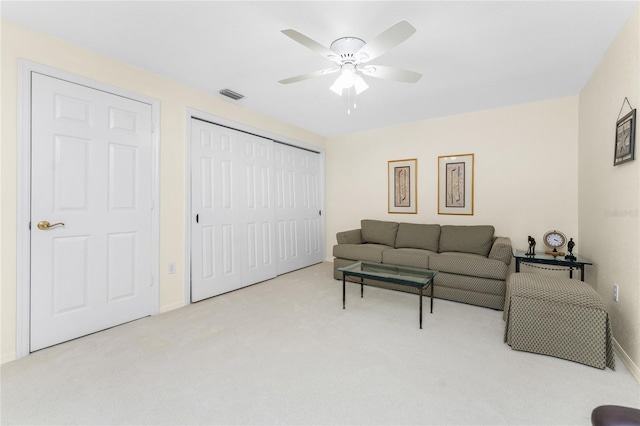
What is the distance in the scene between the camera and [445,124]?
13.8ft

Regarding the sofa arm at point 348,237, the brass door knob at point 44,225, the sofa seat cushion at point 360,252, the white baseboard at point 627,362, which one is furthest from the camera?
the sofa arm at point 348,237

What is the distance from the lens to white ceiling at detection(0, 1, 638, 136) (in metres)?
1.88

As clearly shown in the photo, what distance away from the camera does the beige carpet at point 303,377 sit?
4.94 feet

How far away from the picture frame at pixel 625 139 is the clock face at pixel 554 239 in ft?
4.32

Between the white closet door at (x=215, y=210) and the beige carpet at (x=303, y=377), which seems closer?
the beige carpet at (x=303, y=377)

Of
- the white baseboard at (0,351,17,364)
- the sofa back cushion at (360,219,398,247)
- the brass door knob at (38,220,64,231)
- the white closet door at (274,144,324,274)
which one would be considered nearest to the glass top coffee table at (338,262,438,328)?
the sofa back cushion at (360,219,398,247)

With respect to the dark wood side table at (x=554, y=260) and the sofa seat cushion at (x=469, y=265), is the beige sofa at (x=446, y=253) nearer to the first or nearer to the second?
the sofa seat cushion at (x=469, y=265)

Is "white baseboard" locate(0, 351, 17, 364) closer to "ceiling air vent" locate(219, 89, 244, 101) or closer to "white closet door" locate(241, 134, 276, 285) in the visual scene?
"white closet door" locate(241, 134, 276, 285)

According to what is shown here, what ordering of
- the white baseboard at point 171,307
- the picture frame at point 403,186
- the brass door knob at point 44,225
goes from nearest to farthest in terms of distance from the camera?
the brass door knob at point 44,225 → the white baseboard at point 171,307 → the picture frame at point 403,186

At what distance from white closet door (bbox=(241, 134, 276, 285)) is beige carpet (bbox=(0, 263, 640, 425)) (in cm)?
131

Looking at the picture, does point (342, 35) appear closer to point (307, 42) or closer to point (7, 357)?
point (307, 42)

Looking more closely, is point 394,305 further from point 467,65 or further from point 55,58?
point 55,58

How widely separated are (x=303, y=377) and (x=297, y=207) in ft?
10.8

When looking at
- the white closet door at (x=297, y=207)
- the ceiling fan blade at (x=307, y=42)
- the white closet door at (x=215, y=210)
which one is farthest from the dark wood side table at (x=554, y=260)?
the white closet door at (x=215, y=210)
